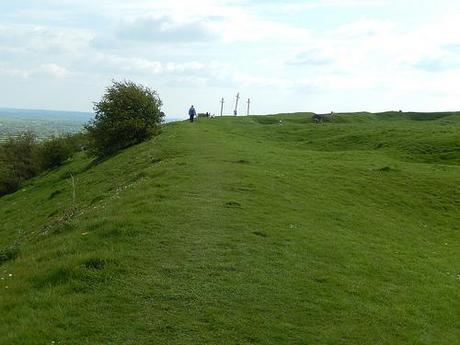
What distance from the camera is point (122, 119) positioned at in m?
50.7

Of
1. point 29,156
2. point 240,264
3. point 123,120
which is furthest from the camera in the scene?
point 29,156

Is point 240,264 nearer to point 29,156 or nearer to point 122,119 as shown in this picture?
point 122,119

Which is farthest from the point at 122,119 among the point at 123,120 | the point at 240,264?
the point at 240,264

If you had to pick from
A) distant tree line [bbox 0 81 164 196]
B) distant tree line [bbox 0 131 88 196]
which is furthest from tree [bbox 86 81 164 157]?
distant tree line [bbox 0 131 88 196]

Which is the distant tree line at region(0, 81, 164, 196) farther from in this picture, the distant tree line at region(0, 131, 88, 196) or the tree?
the distant tree line at region(0, 131, 88, 196)

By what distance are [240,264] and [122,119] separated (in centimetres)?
3908

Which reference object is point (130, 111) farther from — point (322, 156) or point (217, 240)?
point (217, 240)

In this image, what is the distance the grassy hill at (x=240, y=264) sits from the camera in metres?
10.5

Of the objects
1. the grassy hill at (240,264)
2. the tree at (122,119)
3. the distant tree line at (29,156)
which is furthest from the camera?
the distant tree line at (29,156)

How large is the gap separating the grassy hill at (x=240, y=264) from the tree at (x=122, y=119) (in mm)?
20176

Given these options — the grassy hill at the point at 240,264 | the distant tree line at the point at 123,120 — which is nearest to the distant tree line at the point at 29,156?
the distant tree line at the point at 123,120

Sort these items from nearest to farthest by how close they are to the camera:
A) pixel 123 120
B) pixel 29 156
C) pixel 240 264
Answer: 1. pixel 240 264
2. pixel 123 120
3. pixel 29 156

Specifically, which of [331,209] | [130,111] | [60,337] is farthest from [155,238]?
[130,111]

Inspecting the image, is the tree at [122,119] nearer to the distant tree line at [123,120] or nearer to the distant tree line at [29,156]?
the distant tree line at [123,120]
